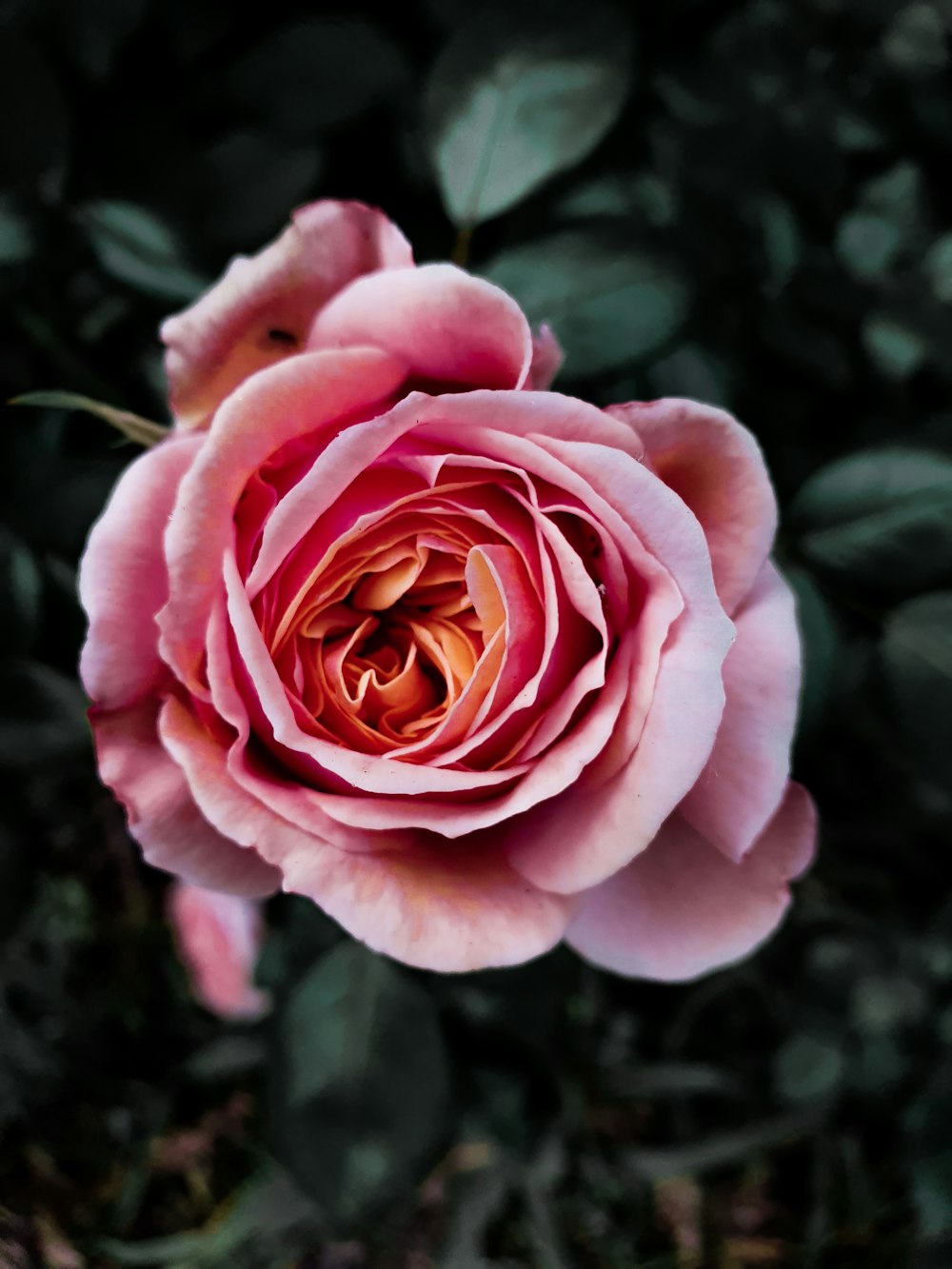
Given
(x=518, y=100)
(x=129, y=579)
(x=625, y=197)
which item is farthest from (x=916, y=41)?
(x=129, y=579)

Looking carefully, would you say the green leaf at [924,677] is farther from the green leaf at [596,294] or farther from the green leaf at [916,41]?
the green leaf at [916,41]

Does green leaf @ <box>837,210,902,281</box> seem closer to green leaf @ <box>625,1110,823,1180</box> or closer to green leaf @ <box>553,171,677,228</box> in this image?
green leaf @ <box>553,171,677,228</box>

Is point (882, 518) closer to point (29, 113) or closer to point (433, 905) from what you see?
point (433, 905)

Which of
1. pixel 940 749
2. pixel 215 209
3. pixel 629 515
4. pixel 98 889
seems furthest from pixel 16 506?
pixel 98 889

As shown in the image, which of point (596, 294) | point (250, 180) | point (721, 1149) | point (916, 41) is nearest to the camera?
point (596, 294)

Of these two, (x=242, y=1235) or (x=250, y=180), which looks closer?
(x=250, y=180)

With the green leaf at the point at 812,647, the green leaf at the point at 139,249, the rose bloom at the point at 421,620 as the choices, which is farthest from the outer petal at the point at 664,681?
the green leaf at the point at 139,249
